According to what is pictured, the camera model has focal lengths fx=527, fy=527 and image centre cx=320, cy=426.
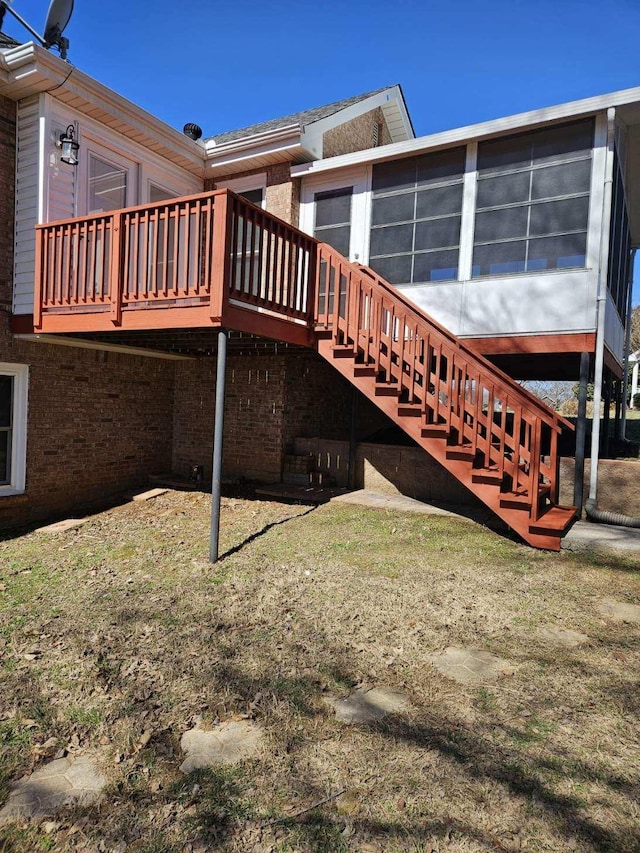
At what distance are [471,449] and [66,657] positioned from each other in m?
4.33

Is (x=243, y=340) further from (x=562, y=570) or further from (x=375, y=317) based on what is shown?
(x=562, y=570)

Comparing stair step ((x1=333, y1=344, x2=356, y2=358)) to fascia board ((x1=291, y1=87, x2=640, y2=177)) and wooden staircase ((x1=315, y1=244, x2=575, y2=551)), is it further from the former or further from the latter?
fascia board ((x1=291, y1=87, x2=640, y2=177))

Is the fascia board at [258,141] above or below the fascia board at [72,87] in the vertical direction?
above

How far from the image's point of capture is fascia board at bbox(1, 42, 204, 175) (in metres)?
6.13

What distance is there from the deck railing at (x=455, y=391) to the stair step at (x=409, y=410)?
0.04ft

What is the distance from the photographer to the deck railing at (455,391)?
5.58 m

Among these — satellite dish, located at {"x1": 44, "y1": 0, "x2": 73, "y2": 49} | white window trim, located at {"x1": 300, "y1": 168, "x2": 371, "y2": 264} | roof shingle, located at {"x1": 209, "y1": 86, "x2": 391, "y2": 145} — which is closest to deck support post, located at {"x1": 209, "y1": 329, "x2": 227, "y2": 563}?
white window trim, located at {"x1": 300, "y1": 168, "x2": 371, "y2": 264}

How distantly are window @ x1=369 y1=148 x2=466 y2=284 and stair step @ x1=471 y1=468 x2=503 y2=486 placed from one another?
336 centimetres

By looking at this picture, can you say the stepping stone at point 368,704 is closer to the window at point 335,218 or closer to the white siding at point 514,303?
the white siding at point 514,303

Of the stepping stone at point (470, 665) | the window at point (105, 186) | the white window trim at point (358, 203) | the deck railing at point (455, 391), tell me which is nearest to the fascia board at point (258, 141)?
the white window trim at point (358, 203)

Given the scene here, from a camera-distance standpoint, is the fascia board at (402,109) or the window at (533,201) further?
the fascia board at (402,109)

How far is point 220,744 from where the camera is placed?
96.9 inches

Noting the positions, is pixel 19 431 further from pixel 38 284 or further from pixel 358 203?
pixel 358 203

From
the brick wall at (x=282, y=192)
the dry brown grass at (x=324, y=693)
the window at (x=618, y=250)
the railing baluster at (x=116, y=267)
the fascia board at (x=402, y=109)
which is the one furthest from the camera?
the fascia board at (x=402, y=109)
